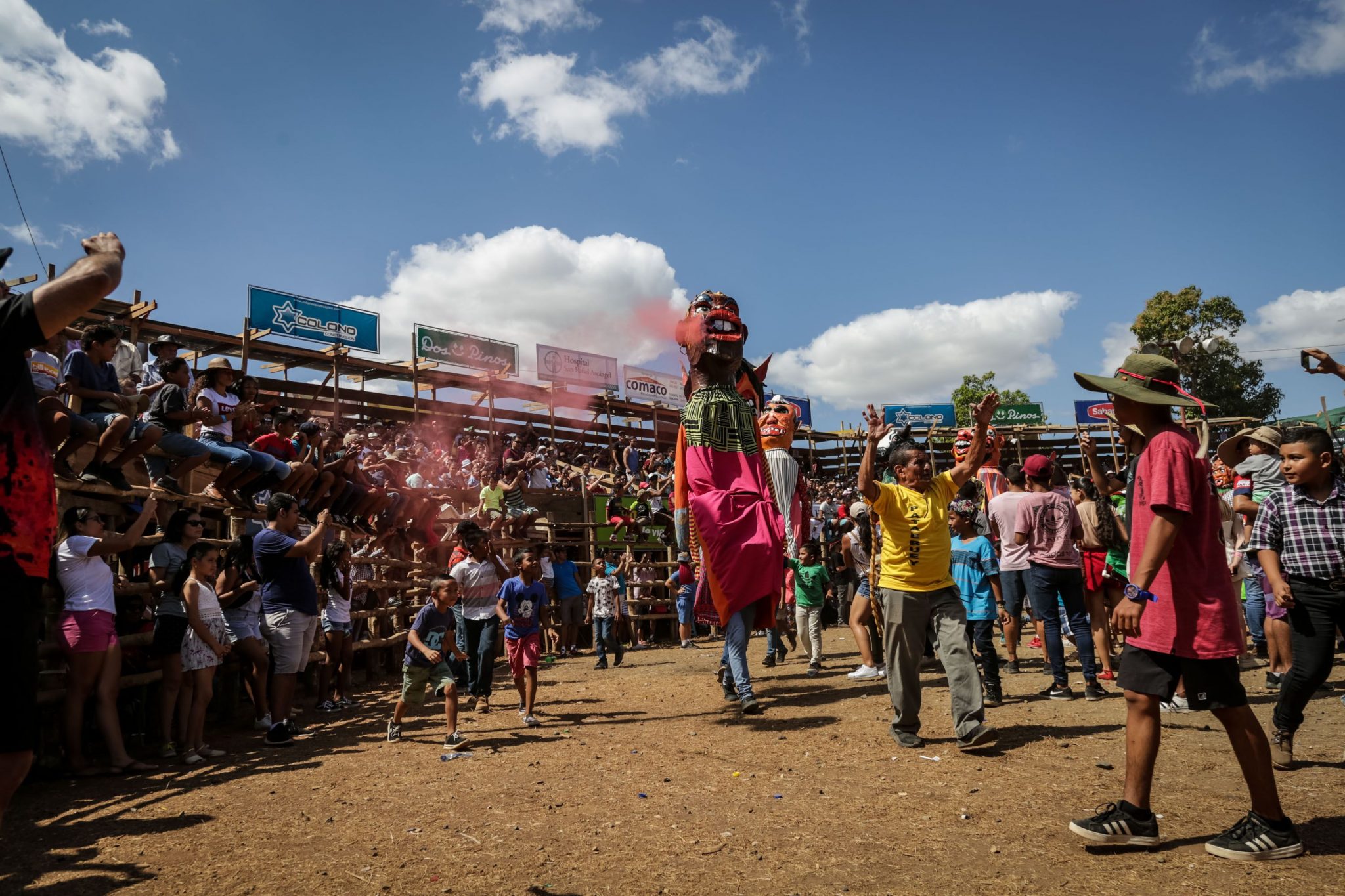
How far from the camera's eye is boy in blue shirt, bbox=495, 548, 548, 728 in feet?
24.3

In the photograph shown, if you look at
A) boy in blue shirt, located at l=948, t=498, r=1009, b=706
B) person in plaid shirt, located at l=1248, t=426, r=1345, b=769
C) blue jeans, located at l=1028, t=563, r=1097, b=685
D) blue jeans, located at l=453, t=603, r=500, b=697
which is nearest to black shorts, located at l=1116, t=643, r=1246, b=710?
person in plaid shirt, located at l=1248, t=426, r=1345, b=769

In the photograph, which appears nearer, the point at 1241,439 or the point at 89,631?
the point at 89,631

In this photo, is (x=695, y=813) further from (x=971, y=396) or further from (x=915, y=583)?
(x=971, y=396)

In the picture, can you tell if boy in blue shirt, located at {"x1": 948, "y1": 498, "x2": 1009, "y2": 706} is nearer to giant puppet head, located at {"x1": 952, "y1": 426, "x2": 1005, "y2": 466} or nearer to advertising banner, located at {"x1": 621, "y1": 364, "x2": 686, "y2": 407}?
giant puppet head, located at {"x1": 952, "y1": 426, "x2": 1005, "y2": 466}

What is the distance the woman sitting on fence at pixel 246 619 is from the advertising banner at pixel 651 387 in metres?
19.2

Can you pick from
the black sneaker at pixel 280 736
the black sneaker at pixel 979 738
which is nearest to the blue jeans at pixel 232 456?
the black sneaker at pixel 280 736

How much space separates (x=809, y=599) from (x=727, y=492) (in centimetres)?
278

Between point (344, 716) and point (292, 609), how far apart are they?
65.9 inches

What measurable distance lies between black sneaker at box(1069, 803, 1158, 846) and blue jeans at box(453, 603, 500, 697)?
571cm

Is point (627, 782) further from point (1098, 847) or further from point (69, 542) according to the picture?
point (69, 542)

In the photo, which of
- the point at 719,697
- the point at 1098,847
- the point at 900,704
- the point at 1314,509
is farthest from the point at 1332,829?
the point at 719,697

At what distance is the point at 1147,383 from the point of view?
148 inches

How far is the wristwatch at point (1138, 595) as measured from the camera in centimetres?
337

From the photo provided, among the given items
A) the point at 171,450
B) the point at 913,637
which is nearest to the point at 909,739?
the point at 913,637
